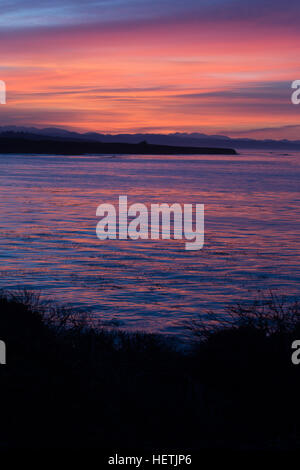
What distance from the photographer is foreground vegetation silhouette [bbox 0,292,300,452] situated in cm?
546

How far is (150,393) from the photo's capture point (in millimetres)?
6324

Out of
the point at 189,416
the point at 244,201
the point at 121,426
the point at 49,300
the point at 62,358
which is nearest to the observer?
the point at 121,426

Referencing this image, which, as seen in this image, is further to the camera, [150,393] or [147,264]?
[147,264]

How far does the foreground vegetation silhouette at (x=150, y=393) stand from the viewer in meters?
5.46

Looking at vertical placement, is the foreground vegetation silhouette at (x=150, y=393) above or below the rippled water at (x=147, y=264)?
below

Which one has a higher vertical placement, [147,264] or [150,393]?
[147,264]

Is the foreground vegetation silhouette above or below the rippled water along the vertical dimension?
below

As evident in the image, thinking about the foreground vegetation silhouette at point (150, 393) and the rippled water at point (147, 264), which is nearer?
the foreground vegetation silhouette at point (150, 393)

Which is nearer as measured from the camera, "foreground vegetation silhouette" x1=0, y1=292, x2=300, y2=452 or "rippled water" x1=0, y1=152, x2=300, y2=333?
"foreground vegetation silhouette" x1=0, y1=292, x2=300, y2=452

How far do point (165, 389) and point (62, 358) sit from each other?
1.21 meters

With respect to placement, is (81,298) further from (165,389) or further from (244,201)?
(244,201)

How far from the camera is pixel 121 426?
5562mm
